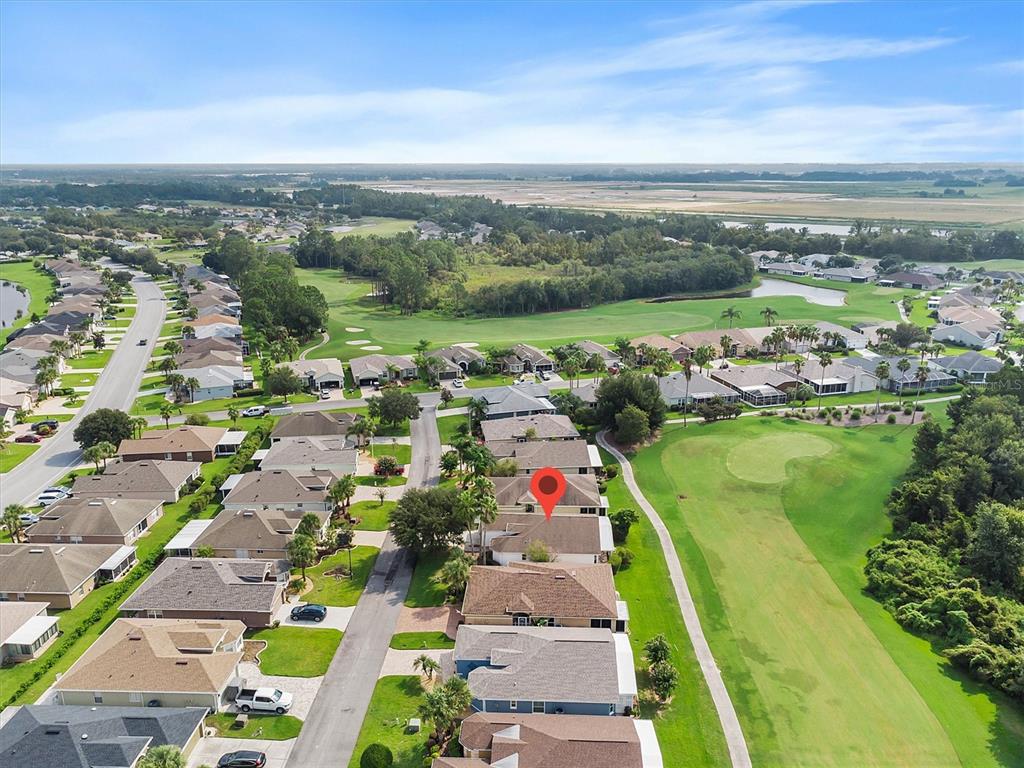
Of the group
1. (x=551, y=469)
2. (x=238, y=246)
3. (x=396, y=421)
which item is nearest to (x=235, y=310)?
(x=238, y=246)

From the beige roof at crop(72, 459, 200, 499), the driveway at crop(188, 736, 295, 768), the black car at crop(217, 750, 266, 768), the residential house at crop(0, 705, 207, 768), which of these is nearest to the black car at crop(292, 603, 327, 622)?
the residential house at crop(0, 705, 207, 768)

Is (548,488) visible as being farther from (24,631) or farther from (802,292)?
(802,292)

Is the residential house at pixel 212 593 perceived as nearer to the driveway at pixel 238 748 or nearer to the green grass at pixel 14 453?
the driveway at pixel 238 748

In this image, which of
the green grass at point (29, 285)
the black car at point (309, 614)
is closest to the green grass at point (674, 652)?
the black car at point (309, 614)

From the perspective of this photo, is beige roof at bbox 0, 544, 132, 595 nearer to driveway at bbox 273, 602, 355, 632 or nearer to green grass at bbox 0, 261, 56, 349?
driveway at bbox 273, 602, 355, 632

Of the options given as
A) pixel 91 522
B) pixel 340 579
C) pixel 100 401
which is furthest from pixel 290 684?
pixel 100 401
